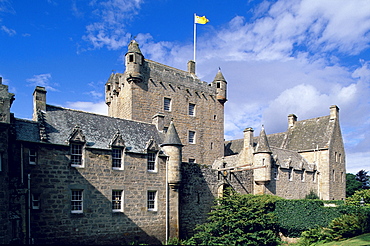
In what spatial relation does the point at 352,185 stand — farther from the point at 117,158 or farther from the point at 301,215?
the point at 117,158

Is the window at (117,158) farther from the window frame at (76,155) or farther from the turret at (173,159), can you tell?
the turret at (173,159)

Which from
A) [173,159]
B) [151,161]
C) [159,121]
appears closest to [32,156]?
[151,161]

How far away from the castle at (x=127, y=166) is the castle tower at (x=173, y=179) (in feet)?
0.26

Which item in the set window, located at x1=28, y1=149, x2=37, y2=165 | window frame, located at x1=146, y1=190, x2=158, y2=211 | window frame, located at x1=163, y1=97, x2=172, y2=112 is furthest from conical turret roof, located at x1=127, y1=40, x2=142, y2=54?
window, located at x1=28, y1=149, x2=37, y2=165

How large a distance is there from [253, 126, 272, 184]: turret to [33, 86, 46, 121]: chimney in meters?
21.4

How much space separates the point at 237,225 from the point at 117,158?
35.3 ft

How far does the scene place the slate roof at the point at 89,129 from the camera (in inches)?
784

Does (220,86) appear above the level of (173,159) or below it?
above

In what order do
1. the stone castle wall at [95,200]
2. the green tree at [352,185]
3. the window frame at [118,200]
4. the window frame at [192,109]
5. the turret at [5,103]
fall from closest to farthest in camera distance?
the turret at [5,103] < the stone castle wall at [95,200] < the window frame at [118,200] < the window frame at [192,109] < the green tree at [352,185]

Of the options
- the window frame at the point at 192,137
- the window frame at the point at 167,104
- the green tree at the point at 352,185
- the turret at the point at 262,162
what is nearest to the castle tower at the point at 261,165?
the turret at the point at 262,162

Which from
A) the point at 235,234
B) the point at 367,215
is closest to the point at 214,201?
the point at 235,234

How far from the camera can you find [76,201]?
2031cm

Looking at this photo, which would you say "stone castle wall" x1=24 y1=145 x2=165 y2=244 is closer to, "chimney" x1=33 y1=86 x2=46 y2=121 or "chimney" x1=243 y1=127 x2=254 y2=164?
"chimney" x1=33 y1=86 x2=46 y2=121

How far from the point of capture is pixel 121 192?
22297mm
